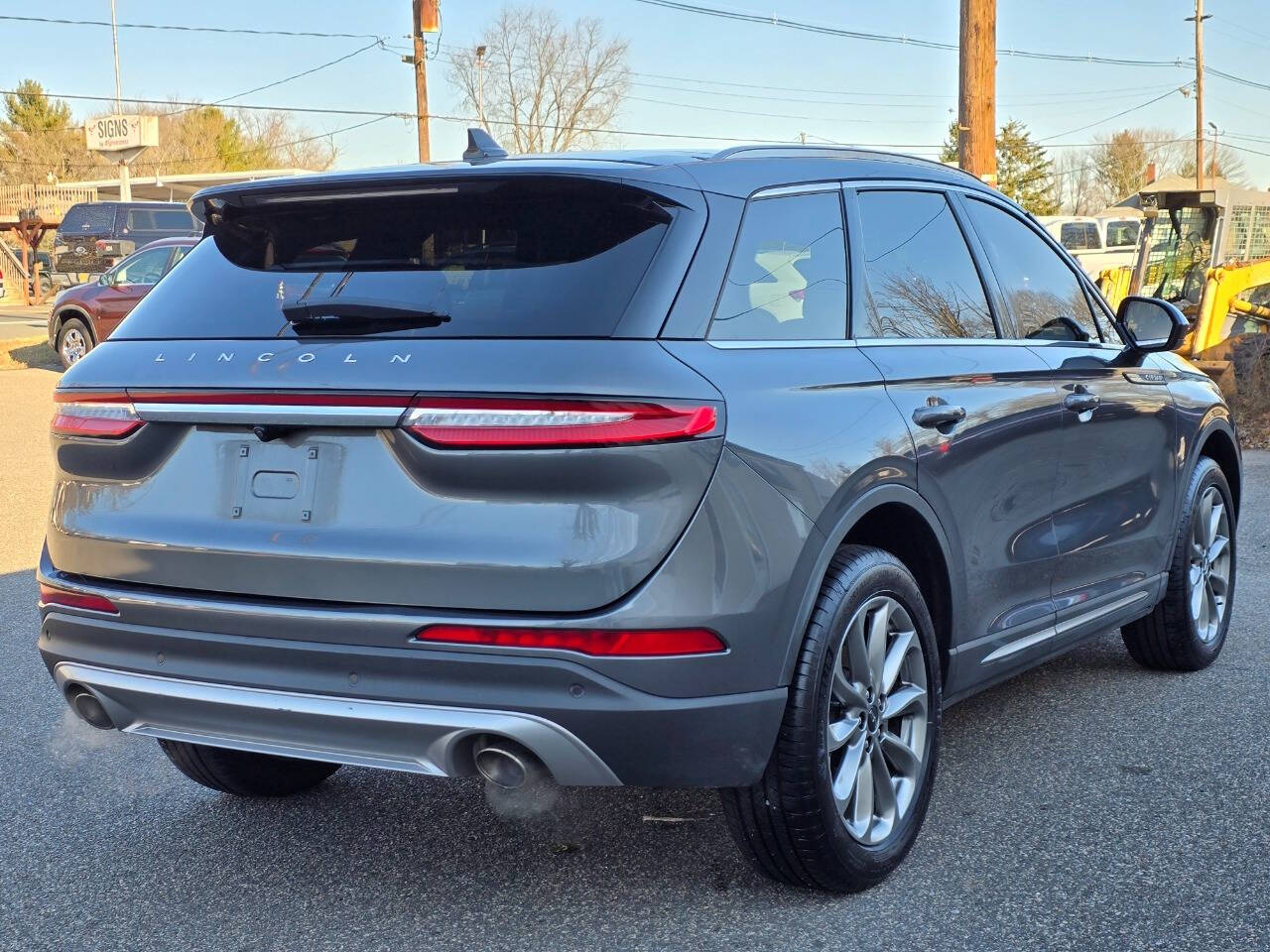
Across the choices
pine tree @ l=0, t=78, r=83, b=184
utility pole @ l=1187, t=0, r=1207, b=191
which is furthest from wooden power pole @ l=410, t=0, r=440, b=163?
pine tree @ l=0, t=78, r=83, b=184

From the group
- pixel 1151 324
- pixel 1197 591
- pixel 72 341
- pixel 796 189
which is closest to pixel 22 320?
pixel 72 341

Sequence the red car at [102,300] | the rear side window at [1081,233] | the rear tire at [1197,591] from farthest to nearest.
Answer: the rear side window at [1081,233]
the red car at [102,300]
the rear tire at [1197,591]

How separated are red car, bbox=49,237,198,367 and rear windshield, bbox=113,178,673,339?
57.2 feet

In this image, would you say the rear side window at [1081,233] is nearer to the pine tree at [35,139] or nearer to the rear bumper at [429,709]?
the rear bumper at [429,709]

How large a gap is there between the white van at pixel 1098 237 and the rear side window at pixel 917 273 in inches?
1074

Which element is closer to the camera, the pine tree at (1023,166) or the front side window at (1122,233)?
the front side window at (1122,233)

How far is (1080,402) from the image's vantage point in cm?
469

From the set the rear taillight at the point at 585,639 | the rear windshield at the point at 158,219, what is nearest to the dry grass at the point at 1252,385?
the rear taillight at the point at 585,639

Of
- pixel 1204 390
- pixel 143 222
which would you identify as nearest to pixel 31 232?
pixel 143 222

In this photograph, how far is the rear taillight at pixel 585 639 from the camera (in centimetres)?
300

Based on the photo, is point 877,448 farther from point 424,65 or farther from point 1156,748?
point 424,65

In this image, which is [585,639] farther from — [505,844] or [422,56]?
[422,56]

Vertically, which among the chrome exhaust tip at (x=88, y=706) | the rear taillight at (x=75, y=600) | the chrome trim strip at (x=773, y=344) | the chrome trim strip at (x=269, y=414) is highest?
the chrome trim strip at (x=773, y=344)

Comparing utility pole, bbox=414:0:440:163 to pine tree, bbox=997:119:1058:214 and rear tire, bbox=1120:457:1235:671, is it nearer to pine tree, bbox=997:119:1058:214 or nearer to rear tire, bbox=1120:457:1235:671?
rear tire, bbox=1120:457:1235:671
